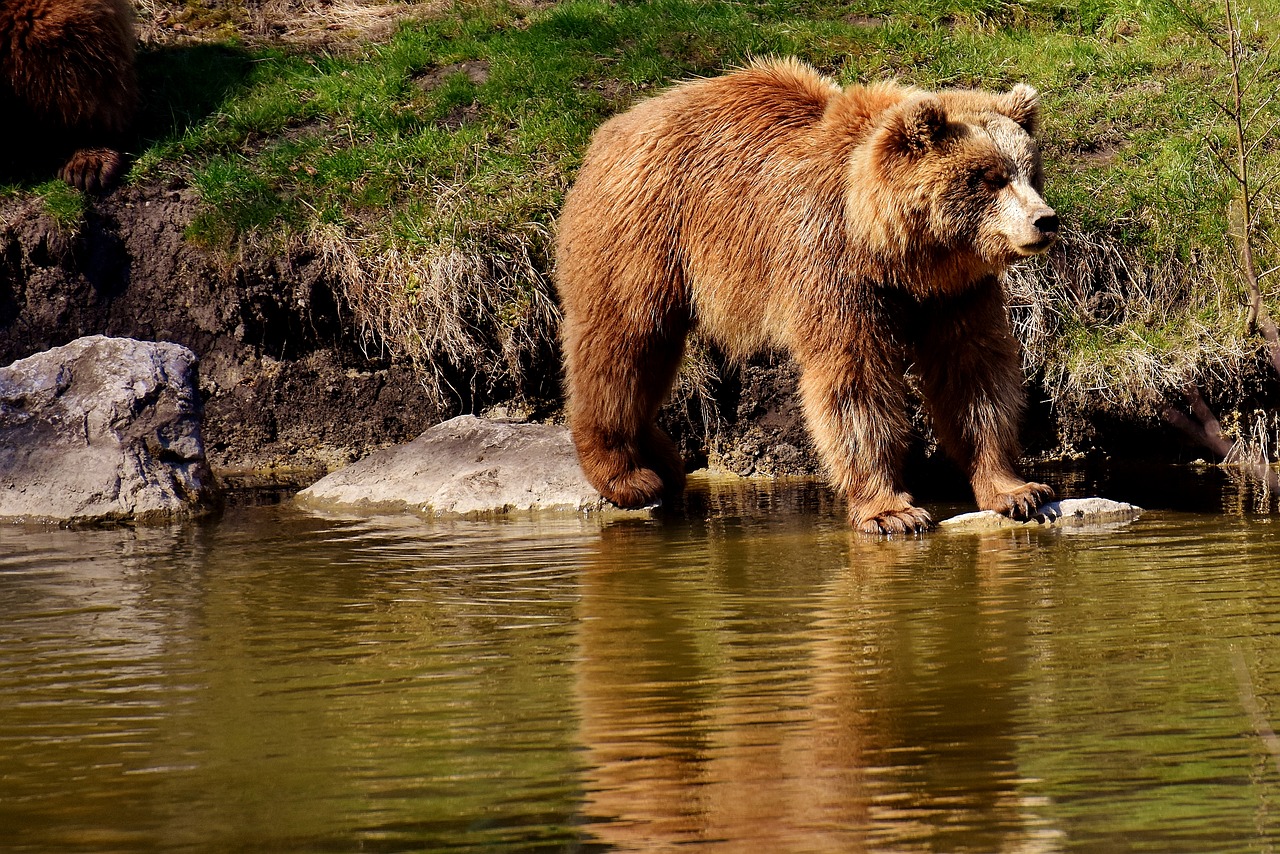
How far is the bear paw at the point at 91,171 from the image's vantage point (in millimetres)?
9219

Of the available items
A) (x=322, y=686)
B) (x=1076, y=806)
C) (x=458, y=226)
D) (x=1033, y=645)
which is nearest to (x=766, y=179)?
(x=458, y=226)

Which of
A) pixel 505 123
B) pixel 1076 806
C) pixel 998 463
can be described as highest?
pixel 505 123

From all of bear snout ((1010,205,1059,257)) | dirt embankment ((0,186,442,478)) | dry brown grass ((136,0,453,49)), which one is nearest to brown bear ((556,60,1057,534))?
bear snout ((1010,205,1059,257))

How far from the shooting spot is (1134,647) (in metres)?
3.99

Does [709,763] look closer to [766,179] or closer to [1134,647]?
[1134,647]

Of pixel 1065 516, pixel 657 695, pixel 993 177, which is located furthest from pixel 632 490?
pixel 657 695

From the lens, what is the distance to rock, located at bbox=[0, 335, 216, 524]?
7.21m

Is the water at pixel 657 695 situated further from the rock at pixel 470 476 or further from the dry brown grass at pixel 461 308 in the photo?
the dry brown grass at pixel 461 308

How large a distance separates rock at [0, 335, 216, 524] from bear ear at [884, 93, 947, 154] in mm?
3915

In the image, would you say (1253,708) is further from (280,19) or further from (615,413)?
(280,19)

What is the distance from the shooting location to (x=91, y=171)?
9242mm

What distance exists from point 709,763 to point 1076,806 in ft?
2.58

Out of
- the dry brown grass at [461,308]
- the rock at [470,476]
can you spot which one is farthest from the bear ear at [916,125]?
the dry brown grass at [461,308]

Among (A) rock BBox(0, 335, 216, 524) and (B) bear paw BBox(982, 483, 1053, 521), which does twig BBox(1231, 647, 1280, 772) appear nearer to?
(B) bear paw BBox(982, 483, 1053, 521)
